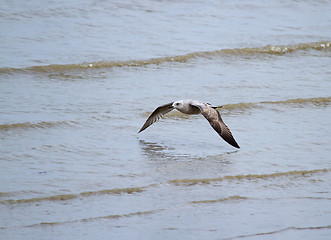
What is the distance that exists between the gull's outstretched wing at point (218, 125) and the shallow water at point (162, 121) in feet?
0.47

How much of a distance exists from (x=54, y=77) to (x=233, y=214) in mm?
5194

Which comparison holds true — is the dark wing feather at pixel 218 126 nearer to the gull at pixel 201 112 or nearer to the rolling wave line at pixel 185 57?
the gull at pixel 201 112

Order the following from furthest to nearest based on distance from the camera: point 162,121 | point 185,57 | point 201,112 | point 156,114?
1. point 185,57
2. point 162,121
3. point 156,114
4. point 201,112

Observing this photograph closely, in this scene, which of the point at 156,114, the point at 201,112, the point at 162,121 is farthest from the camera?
the point at 162,121

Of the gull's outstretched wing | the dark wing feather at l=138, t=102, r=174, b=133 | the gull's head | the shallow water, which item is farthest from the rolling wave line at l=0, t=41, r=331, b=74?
the gull's outstretched wing

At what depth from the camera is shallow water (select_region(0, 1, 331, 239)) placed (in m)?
6.13

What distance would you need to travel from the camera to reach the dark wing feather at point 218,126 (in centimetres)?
794

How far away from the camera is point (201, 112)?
8312 millimetres

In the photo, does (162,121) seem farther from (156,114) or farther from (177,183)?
(177,183)

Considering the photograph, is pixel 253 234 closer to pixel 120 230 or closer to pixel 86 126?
pixel 120 230

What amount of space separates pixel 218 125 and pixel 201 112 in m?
0.31

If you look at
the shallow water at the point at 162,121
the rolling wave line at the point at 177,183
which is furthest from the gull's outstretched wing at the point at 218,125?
the rolling wave line at the point at 177,183

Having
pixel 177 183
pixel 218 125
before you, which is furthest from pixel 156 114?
pixel 177 183

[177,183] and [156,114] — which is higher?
[156,114]
